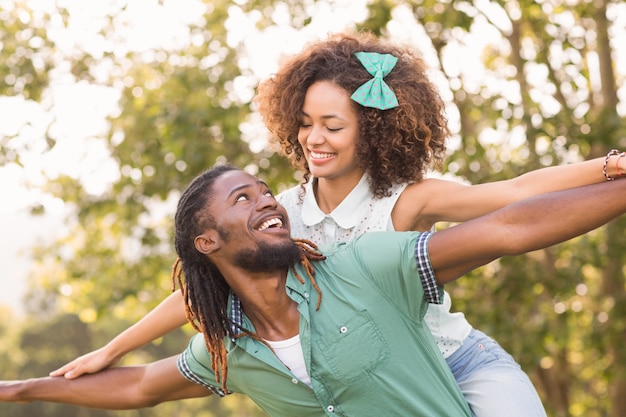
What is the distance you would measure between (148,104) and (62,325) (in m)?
26.7

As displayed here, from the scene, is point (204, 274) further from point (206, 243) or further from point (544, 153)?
point (544, 153)

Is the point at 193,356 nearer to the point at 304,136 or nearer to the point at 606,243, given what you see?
the point at 304,136

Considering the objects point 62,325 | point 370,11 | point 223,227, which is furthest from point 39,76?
point 62,325

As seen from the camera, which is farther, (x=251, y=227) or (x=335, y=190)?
(x=335, y=190)

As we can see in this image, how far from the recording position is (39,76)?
29.3ft

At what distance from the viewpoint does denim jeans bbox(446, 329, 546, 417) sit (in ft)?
11.0

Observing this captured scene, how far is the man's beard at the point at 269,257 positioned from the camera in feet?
10.6

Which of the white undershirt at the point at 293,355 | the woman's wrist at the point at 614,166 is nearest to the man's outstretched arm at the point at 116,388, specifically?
the white undershirt at the point at 293,355

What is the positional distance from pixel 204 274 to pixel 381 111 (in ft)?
3.17

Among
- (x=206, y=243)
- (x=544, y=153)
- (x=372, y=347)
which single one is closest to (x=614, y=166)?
(x=372, y=347)

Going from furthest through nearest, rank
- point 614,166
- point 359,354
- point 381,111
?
point 381,111 < point 359,354 < point 614,166

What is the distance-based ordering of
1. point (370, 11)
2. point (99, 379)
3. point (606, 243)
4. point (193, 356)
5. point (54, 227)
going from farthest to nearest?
1. point (54, 227)
2. point (606, 243)
3. point (370, 11)
4. point (99, 379)
5. point (193, 356)

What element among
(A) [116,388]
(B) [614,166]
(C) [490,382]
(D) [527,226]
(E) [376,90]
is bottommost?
(C) [490,382]

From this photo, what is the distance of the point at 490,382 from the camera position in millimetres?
3432
